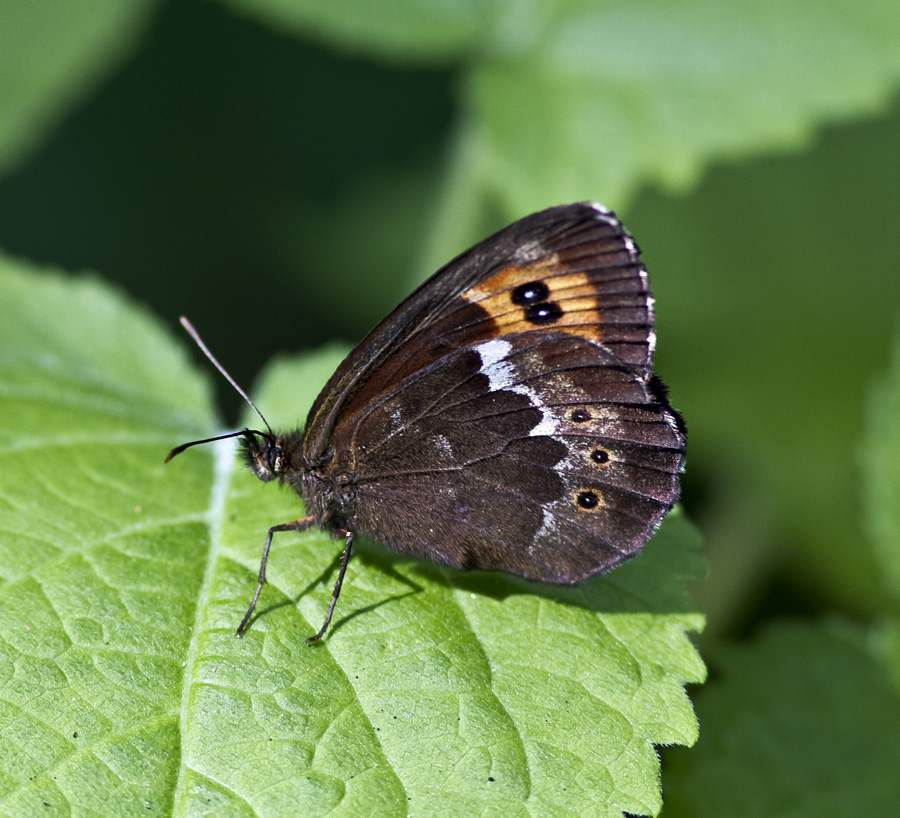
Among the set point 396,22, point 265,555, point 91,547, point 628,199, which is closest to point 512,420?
point 265,555

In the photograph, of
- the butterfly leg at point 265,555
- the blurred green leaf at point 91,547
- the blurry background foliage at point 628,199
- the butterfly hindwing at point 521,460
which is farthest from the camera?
the blurry background foliage at point 628,199

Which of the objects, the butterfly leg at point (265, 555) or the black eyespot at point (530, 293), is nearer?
the butterfly leg at point (265, 555)

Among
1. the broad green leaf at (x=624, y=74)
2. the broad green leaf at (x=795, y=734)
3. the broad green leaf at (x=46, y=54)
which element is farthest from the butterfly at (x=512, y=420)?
the broad green leaf at (x=46, y=54)

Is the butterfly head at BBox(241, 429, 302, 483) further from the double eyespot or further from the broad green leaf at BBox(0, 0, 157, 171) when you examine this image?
the broad green leaf at BBox(0, 0, 157, 171)

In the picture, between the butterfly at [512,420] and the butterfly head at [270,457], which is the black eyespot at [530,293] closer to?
the butterfly at [512,420]

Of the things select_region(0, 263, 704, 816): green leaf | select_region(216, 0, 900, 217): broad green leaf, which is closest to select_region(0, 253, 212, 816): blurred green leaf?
select_region(0, 263, 704, 816): green leaf

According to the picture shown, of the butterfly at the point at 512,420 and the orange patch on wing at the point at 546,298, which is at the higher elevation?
the orange patch on wing at the point at 546,298

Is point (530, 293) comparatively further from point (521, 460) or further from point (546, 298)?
point (521, 460)
